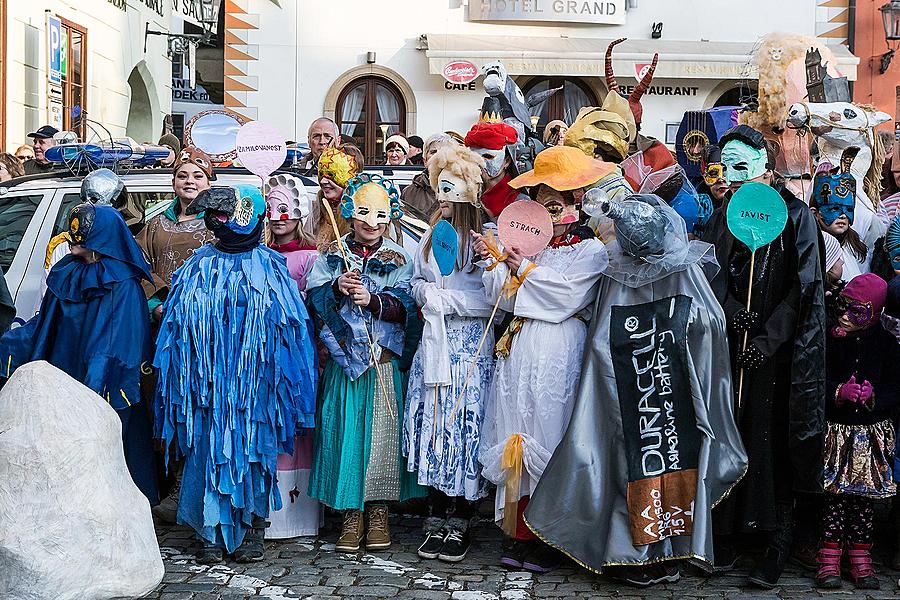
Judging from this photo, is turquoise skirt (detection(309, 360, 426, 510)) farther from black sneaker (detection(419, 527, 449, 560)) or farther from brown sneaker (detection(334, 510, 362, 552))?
black sneaker (detection(419, 527, 449, 560))

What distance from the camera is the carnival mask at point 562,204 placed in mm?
5121

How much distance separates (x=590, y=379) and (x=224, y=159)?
294 cm

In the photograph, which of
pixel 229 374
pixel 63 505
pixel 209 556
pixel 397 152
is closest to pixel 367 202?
pixel 229 374

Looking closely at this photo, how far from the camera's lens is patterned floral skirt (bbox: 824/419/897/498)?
4961 mm

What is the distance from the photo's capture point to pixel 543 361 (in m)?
4.99

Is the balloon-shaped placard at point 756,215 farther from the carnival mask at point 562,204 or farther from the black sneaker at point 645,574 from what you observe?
the black sneaker at point 645,574

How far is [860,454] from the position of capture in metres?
4.98

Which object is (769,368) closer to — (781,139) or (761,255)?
(761,255)

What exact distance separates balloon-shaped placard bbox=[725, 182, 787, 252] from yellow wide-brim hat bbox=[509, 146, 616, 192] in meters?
0.58

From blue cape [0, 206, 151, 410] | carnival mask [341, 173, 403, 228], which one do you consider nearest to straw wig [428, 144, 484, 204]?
carnival mask [341, 173, 403, 228]

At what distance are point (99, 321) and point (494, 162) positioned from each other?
199cm

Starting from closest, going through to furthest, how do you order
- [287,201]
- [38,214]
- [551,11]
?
[287,201] < [38,214] < [551,11]

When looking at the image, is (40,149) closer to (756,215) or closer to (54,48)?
(54,48)

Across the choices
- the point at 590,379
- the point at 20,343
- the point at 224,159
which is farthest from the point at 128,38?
the point at 590,379
